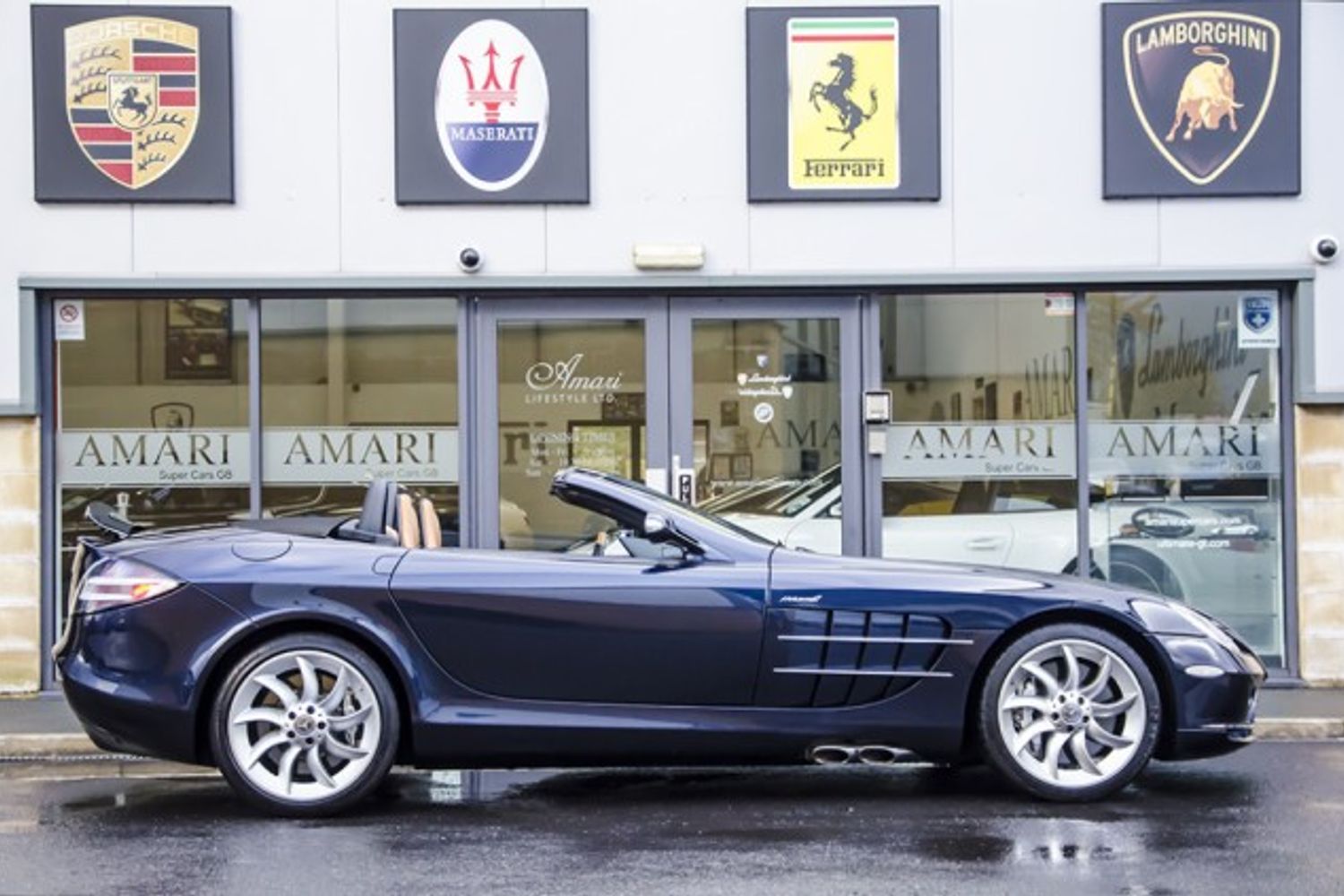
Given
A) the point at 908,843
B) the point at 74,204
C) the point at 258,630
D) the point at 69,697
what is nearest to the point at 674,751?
the point at 908,843

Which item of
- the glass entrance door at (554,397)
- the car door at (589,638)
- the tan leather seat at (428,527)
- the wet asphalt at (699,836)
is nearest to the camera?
the wet asphalt at (699,836)

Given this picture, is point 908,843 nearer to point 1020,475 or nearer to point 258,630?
point 258,630

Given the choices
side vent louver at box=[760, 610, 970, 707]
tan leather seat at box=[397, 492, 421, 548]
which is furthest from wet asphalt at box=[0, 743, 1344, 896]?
tan leather seat at box=[397, 492, 421, 548]

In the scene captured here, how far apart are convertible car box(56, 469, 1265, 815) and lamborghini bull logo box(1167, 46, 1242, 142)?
4.70 m

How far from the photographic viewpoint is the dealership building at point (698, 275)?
10.1 meters

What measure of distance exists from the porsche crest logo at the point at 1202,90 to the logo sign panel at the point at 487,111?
340 centimetres

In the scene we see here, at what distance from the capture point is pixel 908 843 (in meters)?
5.91

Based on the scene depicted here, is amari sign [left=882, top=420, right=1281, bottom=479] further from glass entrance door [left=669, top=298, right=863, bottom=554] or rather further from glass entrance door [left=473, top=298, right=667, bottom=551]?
glass entrance door [left=473, top=298, right=667, bottom=551]

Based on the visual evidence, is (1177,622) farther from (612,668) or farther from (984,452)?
(984,452)

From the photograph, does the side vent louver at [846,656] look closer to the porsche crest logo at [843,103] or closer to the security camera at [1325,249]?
the porsche crest logo at [843,103]

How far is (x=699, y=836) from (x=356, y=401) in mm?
5056

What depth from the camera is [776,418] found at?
10.5m

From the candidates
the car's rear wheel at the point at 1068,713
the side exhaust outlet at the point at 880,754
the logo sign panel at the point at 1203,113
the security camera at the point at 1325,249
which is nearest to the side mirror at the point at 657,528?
the side exhaust outlet at the point at 880,754

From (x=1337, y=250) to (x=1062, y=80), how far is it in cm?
193
